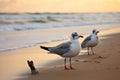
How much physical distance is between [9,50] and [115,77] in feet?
19.7

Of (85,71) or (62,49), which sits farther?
(62,49)

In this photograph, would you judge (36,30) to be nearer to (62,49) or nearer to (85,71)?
(62,49)

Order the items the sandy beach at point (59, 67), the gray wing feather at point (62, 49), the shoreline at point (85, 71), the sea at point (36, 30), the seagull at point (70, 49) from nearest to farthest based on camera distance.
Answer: the shoreline at point (85, 71)
the sandy beach at point (59, 67)
the seagull at point (70, 49)
the gray wing feather at point (62, 49)
the sea at point (36, 30)

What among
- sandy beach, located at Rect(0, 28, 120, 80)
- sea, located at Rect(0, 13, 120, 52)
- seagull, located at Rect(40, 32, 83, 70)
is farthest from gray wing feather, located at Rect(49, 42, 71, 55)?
sea, located at Rect(0, 13, 120, 52)

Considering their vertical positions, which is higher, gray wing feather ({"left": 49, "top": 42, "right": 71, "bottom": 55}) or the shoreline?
gray wing feather ({"left": 49, "top": 42, "right": 71, "bottom": 55})

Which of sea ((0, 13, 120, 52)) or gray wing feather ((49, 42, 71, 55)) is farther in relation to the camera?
sea ((0, 13, 120, 52))

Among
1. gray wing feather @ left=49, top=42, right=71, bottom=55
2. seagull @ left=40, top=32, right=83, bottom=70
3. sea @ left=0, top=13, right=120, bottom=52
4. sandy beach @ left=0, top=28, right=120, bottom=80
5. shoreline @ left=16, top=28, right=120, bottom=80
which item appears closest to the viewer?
shoreline @ left=16, top=28, right=120, bottom=80

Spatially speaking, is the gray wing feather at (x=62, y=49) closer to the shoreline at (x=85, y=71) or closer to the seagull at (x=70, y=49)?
the seagull at (x=70, y=49)

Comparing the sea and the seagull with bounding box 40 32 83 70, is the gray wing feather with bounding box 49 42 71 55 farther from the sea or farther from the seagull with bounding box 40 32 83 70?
the sea

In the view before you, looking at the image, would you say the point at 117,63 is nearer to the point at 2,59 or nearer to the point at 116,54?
the point at 116,54

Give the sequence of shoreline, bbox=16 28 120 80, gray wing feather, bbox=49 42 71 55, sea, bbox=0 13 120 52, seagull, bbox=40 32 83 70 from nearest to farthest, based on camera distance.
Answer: shoreline, bbox=16 28 120 80 < seagull, bbox=40 32 83 70 < gray wing feather, bbox=49 42 71 55 < sea, bbox=0 13 120 52

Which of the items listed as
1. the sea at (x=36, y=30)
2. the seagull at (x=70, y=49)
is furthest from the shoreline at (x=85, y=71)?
the sea at (x=36, y=30)

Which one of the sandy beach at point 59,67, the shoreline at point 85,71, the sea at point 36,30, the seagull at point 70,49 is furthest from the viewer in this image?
the sea at point 36,30

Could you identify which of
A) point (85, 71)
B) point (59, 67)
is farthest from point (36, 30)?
point (85, 71)
